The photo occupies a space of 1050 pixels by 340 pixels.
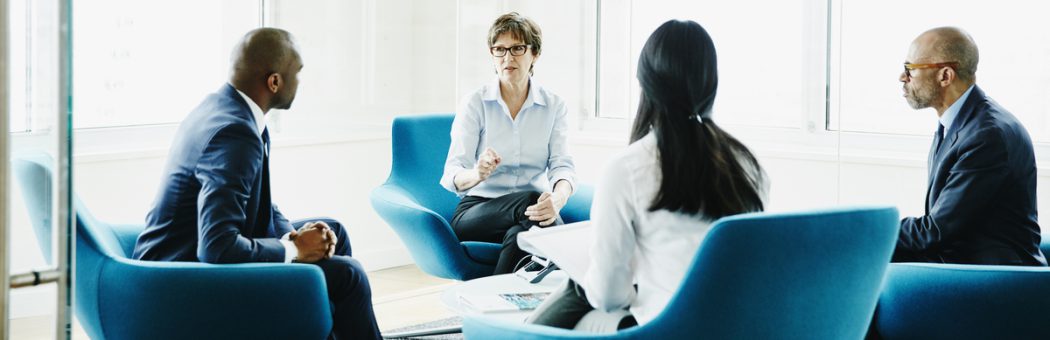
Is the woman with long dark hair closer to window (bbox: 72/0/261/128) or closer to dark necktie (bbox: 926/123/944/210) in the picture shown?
dark necktie (bbox: 926/123/944/210)

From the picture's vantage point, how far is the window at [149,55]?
15.5ft

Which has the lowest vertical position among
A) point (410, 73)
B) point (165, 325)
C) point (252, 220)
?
point (165, 325)

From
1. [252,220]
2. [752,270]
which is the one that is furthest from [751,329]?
[252,220]

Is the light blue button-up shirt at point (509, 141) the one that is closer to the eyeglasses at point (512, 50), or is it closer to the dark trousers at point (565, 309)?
the eyeglasses at point (512, 50)

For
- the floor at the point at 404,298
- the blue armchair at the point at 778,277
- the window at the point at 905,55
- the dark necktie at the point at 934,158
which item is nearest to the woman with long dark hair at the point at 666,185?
the blue armchair at the point at 778,277

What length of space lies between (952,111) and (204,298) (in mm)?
2259

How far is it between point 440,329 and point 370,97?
185 centimetres

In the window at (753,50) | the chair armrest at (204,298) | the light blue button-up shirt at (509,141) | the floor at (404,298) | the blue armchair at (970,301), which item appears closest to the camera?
the chair armrest at (204,298)

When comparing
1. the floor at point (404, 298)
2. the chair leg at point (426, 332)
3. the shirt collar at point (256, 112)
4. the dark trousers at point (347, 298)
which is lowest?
the floor at point (404, 298)

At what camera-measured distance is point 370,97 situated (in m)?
5.82

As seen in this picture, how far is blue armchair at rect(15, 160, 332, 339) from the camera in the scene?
9.41ft

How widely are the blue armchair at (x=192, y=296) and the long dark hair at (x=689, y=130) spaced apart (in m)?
1.06

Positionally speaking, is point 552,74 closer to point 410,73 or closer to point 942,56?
point 410,73

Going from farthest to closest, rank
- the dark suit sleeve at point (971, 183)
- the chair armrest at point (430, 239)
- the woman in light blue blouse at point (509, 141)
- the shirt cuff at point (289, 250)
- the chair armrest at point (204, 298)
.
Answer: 1. the woman in light blue blouse at point (509, 141)
2. the chair armrest at point (430, 239)
3. the dark suit sleeve at point (971, 183)
4. the shirt cuff at point (289, 250)
5. the chair armrest at point (204, 298)
